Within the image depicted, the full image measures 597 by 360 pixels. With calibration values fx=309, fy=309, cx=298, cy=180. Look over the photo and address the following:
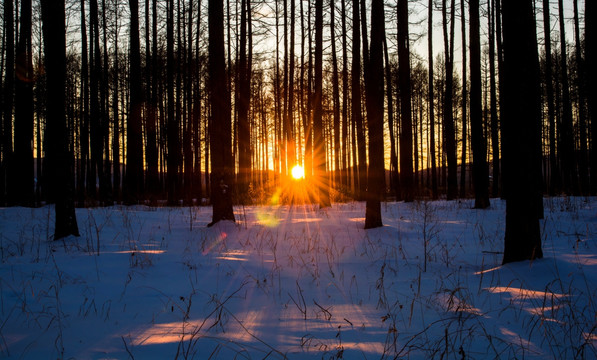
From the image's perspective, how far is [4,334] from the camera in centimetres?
217

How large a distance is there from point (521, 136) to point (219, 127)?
225 inches

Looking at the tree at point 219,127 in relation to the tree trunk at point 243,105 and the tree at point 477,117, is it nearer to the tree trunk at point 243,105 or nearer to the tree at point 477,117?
the tree trunk at point 243,105

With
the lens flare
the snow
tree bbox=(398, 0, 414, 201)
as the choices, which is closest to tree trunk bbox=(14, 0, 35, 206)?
the snow

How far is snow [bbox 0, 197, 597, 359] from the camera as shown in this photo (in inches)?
78.5

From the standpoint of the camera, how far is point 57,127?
5.12m

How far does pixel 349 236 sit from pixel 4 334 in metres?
4.94

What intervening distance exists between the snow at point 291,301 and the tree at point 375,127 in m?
1.42

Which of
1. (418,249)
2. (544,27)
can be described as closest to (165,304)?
(418,249)

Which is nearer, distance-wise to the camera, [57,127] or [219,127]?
[57,127]

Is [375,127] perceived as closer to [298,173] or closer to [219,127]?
[219,127]

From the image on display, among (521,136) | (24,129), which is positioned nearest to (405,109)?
(521,136)

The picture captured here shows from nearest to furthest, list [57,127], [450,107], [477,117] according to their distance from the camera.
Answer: [57,127]
[477,117]
[450,107]

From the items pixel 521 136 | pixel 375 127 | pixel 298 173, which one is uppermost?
pixel 375 127

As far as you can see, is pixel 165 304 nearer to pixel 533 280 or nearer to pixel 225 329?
pixel 225 329
